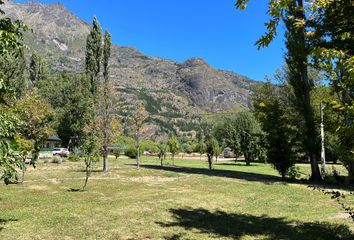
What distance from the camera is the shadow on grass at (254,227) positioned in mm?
10531

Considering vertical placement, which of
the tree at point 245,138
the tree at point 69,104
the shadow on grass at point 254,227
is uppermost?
the tree at point 69,104

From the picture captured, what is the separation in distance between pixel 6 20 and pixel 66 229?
256 inches

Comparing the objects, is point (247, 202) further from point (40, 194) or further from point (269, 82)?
point (269, 82)

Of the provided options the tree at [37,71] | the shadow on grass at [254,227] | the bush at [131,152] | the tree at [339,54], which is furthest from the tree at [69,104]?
the tree at [339,54]

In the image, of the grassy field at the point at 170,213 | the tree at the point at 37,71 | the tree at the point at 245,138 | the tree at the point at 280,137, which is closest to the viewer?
the grassy field at the point at 170,213

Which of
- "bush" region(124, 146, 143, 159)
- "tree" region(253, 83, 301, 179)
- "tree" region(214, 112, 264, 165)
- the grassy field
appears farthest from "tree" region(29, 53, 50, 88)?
the grassy field

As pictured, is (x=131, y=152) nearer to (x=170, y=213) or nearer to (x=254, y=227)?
(x=170, y=213)

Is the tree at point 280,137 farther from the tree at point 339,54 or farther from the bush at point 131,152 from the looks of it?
the bush at point 131,152

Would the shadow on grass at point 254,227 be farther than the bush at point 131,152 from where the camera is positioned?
No

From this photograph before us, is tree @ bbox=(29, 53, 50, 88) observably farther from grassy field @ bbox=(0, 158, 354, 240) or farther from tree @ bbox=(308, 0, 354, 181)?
tree @ bbox=(308, 0, 354, 181)

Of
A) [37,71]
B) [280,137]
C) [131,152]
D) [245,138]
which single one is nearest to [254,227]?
[280,137]

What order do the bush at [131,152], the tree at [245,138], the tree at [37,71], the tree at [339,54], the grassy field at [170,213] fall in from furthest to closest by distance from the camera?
the tree at [37,71]
the bush at [131,152]
the tree at [245,138]
the grassy field at [170,213]
the tree at [339,54]

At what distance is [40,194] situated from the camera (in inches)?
711

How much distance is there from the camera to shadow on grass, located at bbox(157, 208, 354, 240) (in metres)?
10.5
